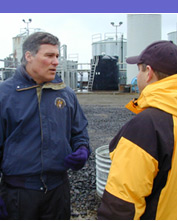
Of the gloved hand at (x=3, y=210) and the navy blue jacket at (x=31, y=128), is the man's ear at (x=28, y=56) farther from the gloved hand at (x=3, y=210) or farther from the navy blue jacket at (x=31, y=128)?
the gloved hand at (x=3, y=210)

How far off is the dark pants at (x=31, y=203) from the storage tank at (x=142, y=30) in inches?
826

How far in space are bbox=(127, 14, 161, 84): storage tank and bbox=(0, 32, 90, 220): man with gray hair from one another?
20.8 m

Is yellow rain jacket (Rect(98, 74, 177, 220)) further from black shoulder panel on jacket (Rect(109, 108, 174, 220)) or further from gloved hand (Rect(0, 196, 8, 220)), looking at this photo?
gloved hand (Rect(0, 196, 8, 220))

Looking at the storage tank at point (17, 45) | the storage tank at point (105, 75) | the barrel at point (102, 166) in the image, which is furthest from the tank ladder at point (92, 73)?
the barrel at point (102, 166)

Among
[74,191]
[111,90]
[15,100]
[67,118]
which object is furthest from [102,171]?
[111,90]

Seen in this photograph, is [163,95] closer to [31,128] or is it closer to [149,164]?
[149,164]

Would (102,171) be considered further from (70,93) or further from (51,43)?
(51,43)

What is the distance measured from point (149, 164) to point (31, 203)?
122cm

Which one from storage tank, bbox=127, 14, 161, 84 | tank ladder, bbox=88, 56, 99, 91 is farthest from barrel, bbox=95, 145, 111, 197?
tank ladder, bbox=88, 56, 99, 91

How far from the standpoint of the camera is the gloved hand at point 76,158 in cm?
228

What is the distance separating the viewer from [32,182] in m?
2.19

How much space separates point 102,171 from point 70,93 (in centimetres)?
149

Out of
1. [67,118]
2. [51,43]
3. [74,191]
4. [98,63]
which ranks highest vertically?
[98,63]

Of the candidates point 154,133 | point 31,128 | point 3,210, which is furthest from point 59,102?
point 154,133
